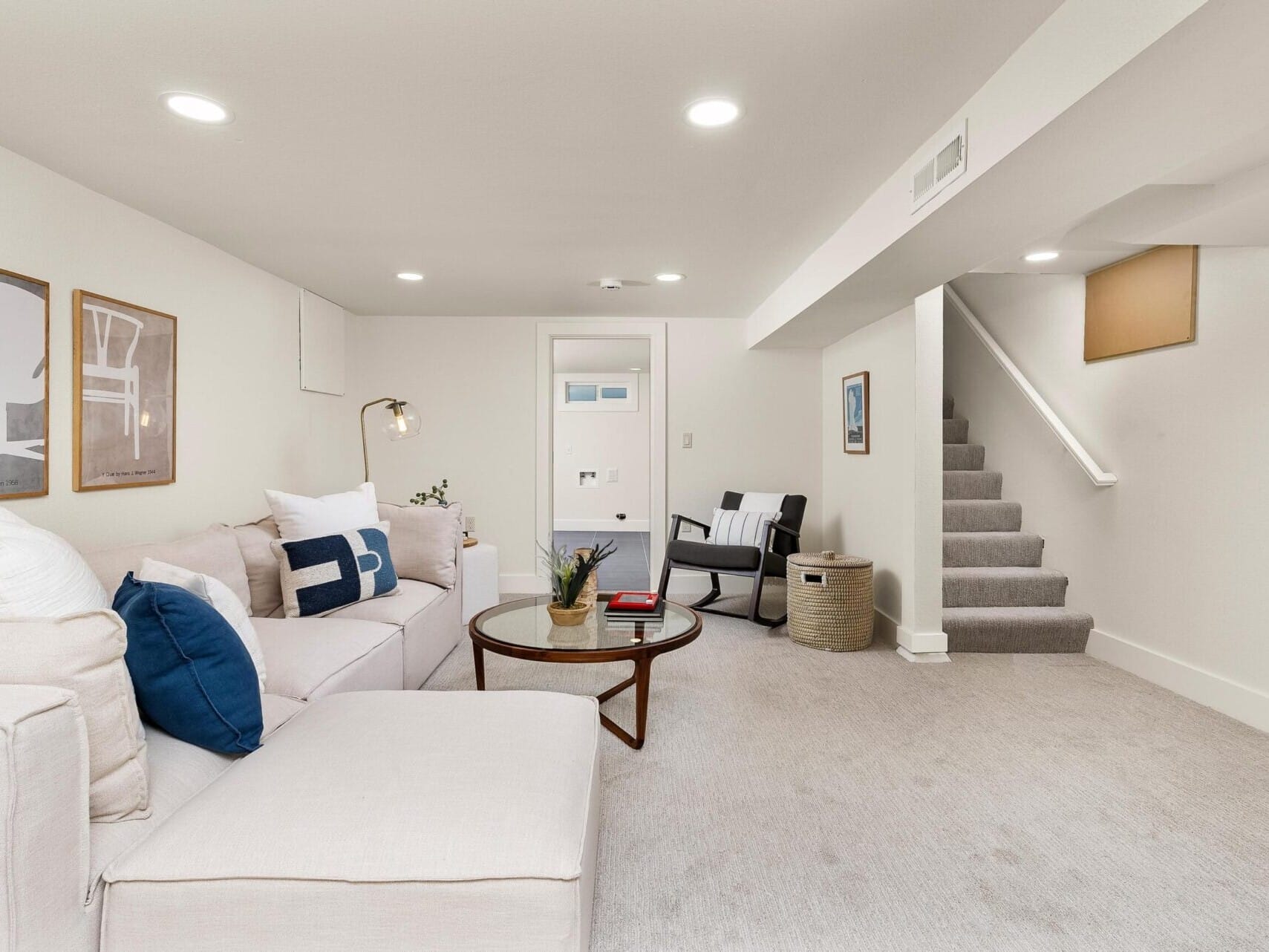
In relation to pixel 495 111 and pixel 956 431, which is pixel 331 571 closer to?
pixel 495 111

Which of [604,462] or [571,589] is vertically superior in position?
[604,462]

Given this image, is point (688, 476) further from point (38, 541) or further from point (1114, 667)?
point (38, 541)

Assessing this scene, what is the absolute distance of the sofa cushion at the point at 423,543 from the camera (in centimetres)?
380

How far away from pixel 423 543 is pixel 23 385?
177cm

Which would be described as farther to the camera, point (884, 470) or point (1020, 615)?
point (884, 470)

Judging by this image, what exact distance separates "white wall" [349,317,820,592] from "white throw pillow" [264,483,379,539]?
2029 mm

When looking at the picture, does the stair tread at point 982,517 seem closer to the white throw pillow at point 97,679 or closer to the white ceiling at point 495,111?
the white ceiling at point 495,111

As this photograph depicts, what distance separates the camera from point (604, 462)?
1028 centimetres

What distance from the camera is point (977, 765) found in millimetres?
2570

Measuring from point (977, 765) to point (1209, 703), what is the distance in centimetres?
140

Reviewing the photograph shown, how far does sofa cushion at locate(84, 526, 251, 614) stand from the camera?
2.31 meters

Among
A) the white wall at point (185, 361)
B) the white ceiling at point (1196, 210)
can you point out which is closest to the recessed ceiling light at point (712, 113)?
the white ceiling at point (1196, 210)

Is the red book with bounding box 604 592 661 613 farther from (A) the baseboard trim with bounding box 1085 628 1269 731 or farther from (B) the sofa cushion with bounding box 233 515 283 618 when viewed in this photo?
(A) the baseboard trim with bounding box 1085 628 1269 731

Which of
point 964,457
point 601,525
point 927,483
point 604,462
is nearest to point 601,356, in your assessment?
point 604,462
